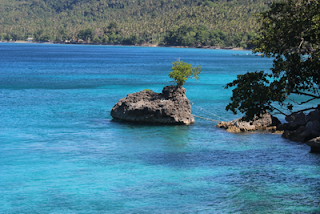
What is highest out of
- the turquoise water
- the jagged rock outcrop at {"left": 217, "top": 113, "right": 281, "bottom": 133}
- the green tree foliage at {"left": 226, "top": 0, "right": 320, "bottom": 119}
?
the green tree foliage at {"left": 226, "top": 0, "right": 320, "bottom": 119}

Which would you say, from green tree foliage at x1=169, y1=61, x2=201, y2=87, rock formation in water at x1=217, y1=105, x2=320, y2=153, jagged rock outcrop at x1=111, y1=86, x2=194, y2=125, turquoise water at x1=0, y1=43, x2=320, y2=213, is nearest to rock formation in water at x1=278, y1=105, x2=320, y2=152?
rock formation in water at x1=217, y1=105, x2=320, y2=153

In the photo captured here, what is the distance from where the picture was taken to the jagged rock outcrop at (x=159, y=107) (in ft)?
127

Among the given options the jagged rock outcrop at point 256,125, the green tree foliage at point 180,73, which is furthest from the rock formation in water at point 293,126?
the green tree foliage at point 180,73

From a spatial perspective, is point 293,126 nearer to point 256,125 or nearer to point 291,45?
point 256,125

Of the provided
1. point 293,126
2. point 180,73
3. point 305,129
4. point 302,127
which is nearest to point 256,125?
point 293,126

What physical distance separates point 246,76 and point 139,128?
14333mm

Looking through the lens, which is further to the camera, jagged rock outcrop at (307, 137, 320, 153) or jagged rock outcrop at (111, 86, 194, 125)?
jagged rock outcrop at (111, 86, 194, 125)

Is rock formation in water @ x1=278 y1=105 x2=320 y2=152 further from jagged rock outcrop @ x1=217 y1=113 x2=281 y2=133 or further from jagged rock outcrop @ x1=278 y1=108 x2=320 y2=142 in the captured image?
jagged rock outcrop @ x1=217 y1=113 x2=281 y2=133

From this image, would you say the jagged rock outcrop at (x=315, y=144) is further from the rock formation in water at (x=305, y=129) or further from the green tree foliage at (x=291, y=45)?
the green tree foliage at (x=291, y=45)

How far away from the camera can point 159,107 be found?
38.5 metres

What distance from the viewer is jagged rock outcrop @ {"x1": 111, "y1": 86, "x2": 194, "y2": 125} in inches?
1518

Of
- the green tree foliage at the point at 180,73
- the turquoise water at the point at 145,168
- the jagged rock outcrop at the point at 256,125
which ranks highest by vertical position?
the green tree foliage at the point at 180,73

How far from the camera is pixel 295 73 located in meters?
23.7

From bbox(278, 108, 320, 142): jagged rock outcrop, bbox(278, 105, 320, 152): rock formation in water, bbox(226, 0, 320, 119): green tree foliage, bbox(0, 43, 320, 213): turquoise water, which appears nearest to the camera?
bbox(0, 43, 320, 213): turquoise water
